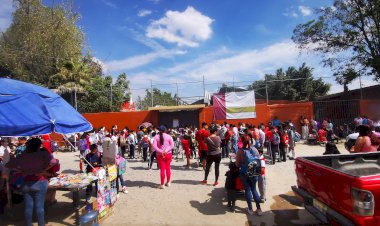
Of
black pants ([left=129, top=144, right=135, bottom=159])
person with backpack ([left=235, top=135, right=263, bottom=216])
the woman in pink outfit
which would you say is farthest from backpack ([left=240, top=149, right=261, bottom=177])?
black pants ([left=129, top=144, right=135, bottom=159])

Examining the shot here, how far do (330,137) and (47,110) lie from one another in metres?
15.9

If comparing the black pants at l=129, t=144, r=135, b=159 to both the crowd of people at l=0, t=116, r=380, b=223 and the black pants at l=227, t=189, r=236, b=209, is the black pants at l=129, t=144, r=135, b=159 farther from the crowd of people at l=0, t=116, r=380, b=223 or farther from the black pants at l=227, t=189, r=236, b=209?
the black pants at l=227, t=189, r=236, b=209

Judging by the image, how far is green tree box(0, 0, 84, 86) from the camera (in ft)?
98.0

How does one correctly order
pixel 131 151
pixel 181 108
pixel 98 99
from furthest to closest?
pixel 98 99, pixel 181 108, pixel 131 151

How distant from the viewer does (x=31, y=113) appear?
6.23 metres

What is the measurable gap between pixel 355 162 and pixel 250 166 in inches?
78.3

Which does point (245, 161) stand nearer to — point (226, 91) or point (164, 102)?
point (226, 91)

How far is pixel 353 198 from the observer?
414 cm

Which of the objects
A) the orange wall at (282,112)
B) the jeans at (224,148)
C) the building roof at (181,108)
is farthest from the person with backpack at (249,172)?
the building roof at (181,108)

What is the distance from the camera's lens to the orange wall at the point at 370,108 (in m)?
21.2

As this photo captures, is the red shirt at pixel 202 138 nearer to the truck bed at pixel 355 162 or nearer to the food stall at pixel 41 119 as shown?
the food stall at pixel 41 119

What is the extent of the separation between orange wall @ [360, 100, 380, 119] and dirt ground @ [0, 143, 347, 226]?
522 inches

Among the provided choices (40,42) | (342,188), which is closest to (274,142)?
(342,188)

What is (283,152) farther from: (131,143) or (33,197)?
(33,197)
